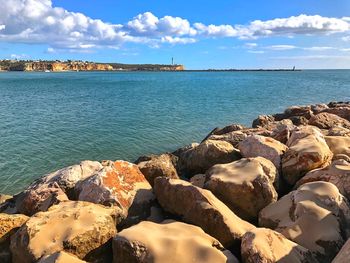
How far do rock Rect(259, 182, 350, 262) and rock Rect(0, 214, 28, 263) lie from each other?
488cm

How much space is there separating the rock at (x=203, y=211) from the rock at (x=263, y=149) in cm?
319

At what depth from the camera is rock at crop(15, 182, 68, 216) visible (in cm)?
932

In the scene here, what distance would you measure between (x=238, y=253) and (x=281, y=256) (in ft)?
3.61

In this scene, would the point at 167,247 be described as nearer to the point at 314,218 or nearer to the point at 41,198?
the point at 314,218

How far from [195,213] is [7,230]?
3640mm

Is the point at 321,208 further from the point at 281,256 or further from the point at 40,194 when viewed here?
the point at 40,194

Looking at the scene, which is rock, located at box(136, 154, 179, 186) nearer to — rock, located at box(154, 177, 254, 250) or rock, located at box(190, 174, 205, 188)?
rock, located at box(190, 174, 205, 188)

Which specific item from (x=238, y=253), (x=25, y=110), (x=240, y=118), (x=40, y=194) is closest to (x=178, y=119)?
(x=240, y=118)

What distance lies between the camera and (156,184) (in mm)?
9180

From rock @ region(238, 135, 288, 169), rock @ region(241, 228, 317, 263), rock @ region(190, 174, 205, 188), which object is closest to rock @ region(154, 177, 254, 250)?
rock @ region(241, 228, 317, 263)

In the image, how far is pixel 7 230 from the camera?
8.05 metres

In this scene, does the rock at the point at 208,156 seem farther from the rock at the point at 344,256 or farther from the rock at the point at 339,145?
the rock at the point at 344,256

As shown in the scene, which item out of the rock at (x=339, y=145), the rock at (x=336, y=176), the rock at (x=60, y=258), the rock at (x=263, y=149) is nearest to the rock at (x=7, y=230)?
the rock at (x=60, y=258)

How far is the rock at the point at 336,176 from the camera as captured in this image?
30.3 ft
